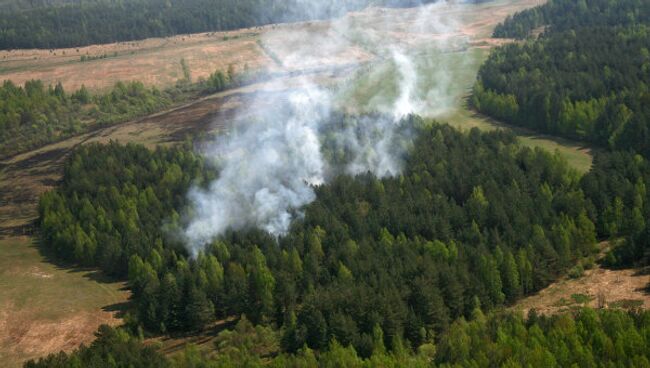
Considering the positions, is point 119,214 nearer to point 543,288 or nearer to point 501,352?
point 543,288

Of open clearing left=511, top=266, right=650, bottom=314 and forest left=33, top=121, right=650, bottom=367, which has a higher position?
forest left=33, top=121, right=650, bottom=367

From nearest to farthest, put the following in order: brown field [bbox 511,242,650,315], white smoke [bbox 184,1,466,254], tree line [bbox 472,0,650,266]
Result: brown field [bbox 511,242,650,315] → tree line [bbox 472,0,650,266] → white smoke [bbox 184,1,466,254]

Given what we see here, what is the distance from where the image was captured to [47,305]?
110 m

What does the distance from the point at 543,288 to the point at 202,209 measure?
52376 millimetres

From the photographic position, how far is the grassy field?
101 m

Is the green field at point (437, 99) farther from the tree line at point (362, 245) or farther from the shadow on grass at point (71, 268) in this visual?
the shadow on grass at point (71, 268)

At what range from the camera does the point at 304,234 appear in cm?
11219

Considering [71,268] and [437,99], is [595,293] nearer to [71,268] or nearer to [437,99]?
[71,268]

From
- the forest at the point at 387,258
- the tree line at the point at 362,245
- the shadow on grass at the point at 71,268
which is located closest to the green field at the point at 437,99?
the tree line at the point at 362,245

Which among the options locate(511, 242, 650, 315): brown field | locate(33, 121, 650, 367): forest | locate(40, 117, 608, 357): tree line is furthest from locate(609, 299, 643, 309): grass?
locate(40, 117, 608, 357): tree line

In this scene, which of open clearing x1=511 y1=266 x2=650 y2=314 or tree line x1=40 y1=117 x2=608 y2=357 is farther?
tree line x1=40 y1=117 x2=608 y2=357

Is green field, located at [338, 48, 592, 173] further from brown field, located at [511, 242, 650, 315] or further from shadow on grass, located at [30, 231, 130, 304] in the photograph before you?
shadow on grass, located at [30, 231, 130, 304]

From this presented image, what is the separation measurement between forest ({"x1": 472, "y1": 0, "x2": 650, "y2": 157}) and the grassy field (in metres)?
85.7

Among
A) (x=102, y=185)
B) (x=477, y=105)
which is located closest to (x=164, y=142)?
(x=102, y=185)
